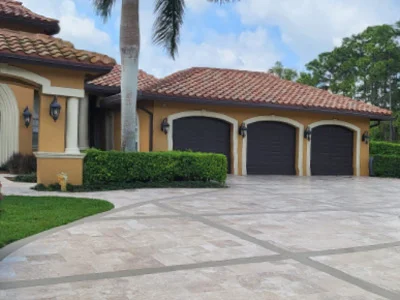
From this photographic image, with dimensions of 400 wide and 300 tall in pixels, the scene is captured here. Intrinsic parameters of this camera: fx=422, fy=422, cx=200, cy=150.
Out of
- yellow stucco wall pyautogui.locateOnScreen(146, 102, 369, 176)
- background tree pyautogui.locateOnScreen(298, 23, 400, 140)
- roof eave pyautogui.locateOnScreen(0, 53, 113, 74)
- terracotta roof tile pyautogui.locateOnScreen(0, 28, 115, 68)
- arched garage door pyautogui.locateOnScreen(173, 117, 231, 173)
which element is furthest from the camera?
background tree pyautogui.locateOnScreen(298, 23, 400, 140)

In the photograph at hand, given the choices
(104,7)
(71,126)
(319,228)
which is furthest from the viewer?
(104,7)

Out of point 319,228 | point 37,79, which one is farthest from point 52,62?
point 319,228

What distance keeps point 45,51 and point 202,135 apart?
7815 mm

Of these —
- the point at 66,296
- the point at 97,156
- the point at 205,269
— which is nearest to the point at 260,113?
the point at 97,156

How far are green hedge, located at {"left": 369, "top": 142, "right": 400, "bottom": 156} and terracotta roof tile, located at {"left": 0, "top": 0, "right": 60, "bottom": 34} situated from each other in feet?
52.1

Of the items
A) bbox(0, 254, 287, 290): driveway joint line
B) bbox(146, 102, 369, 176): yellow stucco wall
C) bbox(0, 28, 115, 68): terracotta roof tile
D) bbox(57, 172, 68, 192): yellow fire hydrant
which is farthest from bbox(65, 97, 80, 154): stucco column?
bbox(0, 254, 287, 290): driveway joint line

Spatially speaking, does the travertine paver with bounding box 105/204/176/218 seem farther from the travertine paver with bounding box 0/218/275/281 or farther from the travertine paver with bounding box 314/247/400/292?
the travertine paver with bounding box 314/247/400/292

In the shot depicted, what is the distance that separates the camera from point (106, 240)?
5.64 meters

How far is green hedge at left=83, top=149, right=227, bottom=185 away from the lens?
443 inches

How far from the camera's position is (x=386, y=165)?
19562mm

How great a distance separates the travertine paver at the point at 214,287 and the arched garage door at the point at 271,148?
44.8 ft

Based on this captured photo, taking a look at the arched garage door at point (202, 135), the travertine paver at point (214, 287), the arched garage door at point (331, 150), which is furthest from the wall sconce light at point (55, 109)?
the arched garage door at point (331, 150)

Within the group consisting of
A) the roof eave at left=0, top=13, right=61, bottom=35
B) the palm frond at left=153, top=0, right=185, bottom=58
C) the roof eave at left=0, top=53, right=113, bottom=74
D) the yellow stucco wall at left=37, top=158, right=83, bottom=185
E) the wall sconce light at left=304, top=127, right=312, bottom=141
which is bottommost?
the yellow stucco wall at left=37, top=158, right=83, bottom=185

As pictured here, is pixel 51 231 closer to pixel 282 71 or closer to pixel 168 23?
pixel 168 23
